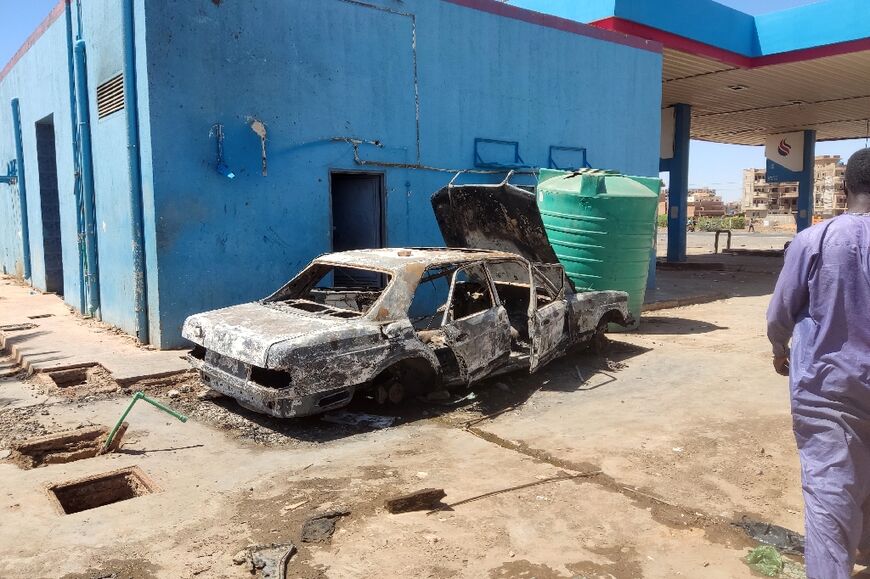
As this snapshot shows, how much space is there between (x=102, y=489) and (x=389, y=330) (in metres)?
2.29

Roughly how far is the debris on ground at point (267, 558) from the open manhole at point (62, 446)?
6.95 feet

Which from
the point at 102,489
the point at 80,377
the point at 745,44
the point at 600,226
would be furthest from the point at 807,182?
the point at 102,489

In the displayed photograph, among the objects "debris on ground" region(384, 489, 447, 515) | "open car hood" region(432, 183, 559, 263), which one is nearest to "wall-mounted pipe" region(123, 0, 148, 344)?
"open car hood" region(432, 183, 559, 263)

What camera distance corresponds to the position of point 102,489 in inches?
175

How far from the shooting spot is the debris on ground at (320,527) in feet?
11.7

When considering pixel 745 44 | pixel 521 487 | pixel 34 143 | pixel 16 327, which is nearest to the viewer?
pixel 521 487

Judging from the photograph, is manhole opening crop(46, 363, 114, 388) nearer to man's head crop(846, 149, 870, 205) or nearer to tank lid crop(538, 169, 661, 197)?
tank lid crop(538, 169, 661, 197)

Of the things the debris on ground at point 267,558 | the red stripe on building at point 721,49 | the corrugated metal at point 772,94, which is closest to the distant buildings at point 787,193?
the corrugated metal at point 772,94

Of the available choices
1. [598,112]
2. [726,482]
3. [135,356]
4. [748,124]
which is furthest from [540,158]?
[748,124]

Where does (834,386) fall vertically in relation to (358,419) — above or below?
above

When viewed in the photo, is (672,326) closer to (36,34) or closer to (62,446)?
(62,446)

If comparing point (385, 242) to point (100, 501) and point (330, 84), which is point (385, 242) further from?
point (100, 501)

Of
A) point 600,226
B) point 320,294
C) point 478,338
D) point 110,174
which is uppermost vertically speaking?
point 110,174

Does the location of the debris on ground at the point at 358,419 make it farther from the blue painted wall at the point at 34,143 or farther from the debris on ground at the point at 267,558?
the blue painted wall at the point at 34,143
